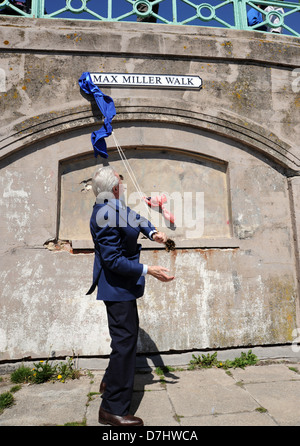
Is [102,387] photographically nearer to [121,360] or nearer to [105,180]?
[121,360]

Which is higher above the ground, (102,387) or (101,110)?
(101,110)

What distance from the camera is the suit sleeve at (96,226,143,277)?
2.60 m

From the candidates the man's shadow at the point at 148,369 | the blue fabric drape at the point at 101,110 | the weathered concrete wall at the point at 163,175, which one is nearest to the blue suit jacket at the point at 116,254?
the man's shadow at the point at 148,369

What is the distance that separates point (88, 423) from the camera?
2629 millimetres

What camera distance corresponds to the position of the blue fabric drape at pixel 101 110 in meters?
4.14

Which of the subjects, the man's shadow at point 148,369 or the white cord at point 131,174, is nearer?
the man's shadow at point 148,369

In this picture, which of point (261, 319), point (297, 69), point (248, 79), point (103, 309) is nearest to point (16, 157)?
point (103, 309)

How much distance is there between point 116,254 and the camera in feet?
8.60

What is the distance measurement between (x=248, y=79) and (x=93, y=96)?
2255mm

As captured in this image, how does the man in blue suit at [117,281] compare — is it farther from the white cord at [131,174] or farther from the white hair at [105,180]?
the white cord at [131,174]

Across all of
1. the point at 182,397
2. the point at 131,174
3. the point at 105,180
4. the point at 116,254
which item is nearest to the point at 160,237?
the point at 116,254

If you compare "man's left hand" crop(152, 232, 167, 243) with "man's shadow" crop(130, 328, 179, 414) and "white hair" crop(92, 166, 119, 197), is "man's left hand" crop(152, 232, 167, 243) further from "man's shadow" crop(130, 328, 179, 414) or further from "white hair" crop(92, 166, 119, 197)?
"man's shadow" crop(130, 328, 179, 414)

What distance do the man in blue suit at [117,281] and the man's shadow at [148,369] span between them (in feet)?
2.20

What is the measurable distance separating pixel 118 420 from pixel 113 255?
1271 millimetres
